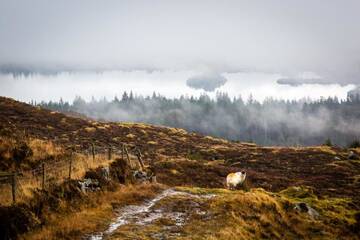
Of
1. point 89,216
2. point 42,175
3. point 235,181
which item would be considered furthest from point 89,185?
point 235,181

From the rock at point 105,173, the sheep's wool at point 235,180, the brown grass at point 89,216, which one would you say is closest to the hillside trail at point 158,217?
the brown grass at point 89,216

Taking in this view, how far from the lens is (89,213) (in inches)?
738

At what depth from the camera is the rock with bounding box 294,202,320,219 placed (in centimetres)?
2799

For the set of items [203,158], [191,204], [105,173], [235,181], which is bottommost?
[203,158]

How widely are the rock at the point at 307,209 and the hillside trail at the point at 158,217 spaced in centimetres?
689

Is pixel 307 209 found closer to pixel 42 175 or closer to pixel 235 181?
pixel 235 181

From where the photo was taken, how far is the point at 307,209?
28.4 metres

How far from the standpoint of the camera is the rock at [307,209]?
27987mm

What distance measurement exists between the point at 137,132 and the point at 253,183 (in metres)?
56.2

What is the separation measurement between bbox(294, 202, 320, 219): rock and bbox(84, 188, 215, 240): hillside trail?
6.89 meters

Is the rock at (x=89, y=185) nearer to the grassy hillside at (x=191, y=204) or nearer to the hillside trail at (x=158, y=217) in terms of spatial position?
the grassy hillside at (x=191, y=204)

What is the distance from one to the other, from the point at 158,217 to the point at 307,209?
13693 mm

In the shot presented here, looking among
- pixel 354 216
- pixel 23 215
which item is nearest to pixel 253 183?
pixel 354 216

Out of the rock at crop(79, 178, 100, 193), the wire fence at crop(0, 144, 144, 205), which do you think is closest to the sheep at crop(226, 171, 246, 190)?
the wire fence at crop(0, 144, 144, 205)
